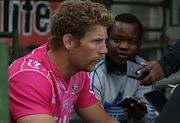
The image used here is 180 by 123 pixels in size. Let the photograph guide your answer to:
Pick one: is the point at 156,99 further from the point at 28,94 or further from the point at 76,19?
the point at 28,94

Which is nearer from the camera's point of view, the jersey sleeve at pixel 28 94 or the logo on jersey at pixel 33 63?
the jersey sleeve at pixel 28 94

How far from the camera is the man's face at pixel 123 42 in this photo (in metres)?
2.96

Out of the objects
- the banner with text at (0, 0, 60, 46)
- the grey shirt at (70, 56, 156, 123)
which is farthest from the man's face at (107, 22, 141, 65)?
the banner with text at (0, 0, 60, 46)

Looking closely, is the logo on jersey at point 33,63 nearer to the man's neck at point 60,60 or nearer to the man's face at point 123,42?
the man's neck at point 60,60

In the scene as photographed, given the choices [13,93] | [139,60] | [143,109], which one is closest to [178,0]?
[139,60]

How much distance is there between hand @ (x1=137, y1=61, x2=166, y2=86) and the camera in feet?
7.64

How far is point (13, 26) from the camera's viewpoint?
14.8ft

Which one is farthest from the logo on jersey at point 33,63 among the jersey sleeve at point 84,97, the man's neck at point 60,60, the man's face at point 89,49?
the jersey sleeve at point 84,97

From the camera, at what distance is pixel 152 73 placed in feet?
7.72

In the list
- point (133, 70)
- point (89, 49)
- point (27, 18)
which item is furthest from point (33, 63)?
point (27, 18)

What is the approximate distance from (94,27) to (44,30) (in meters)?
2.82

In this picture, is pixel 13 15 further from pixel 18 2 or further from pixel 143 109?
pixel 143 109

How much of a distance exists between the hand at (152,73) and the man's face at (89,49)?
0.40 meters

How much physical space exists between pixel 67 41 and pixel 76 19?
0.49 feet
